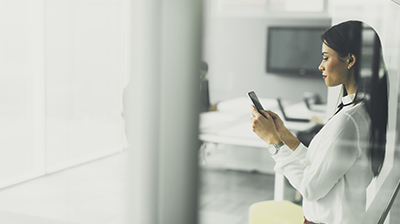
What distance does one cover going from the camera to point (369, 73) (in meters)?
1.09

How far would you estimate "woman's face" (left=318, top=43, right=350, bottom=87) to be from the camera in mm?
1054

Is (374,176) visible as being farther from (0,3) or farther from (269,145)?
(0,3)

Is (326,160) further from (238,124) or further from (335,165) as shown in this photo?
(238,124)

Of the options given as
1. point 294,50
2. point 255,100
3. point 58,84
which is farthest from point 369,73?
point 58,84

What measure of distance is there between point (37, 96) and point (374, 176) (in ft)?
3.50

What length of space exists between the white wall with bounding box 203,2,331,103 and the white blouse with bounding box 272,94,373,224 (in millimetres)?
127

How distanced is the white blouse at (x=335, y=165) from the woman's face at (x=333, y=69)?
53 millimetres

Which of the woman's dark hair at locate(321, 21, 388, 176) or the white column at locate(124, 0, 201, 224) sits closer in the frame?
the woman's dark hair at locate(321, 21, 388, 176)

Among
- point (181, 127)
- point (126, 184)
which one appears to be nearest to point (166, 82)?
point (181, 127)

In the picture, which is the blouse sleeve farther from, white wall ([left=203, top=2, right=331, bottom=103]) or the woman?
white wall ([left=203, top=2, right=331, bottom=103])

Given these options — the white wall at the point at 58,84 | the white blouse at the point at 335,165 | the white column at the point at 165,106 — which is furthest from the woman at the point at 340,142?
the white wall at the point at 58,84

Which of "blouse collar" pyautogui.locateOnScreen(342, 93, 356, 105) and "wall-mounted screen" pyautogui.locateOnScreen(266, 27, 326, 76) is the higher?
"wall-mounted screen" pyautogui.locateOnScreen(266, 27, 326, 76)

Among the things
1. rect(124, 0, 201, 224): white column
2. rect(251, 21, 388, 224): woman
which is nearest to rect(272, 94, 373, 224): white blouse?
rect(251, 21, 388, 224): woman

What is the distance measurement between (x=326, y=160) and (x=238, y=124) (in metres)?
0.28
